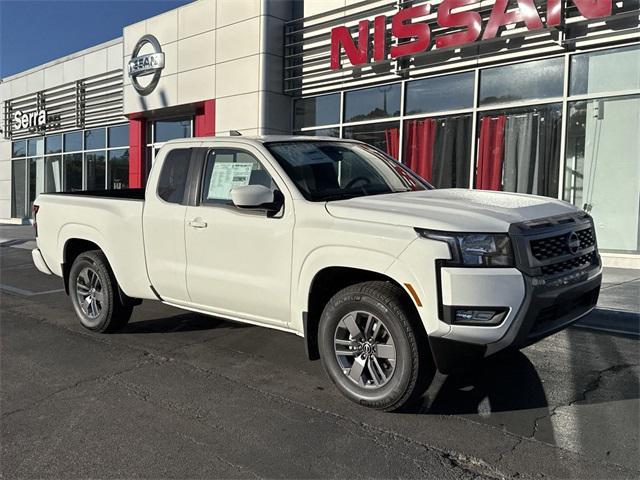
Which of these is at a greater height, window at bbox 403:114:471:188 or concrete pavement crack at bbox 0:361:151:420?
window at bbox 403:114:471:188

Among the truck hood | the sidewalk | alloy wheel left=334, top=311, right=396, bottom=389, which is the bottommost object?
the sidewalk

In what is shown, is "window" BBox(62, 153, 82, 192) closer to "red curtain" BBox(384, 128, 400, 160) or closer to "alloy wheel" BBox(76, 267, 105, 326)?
"red curtain" BBox(384, 128, 400, 160)

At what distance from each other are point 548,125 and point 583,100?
0.71 meters

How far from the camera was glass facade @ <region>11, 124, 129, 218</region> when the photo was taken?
2000 cm

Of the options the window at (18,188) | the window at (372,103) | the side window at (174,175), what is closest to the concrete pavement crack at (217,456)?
the side window at (174,175)

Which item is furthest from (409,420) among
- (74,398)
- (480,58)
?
(480,58)

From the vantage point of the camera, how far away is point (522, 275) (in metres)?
3.32

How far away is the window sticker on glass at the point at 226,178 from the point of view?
15.3 feet

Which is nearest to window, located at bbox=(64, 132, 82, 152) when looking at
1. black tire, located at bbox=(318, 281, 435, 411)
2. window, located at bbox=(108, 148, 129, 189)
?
window, located at bbox=(108, 148, 129, 189)

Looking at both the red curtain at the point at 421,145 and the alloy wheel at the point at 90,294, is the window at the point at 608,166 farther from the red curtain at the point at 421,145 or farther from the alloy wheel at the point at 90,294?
the alloy wheel at the point at 90,294

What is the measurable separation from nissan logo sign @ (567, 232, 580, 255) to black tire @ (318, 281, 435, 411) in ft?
3.71

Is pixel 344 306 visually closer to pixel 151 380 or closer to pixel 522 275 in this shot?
pixel 522 275

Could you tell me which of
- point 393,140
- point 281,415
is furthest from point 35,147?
point 281,415

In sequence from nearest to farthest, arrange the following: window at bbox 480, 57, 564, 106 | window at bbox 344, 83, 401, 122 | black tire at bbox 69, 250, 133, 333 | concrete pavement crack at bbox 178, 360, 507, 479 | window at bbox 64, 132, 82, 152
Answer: concrete pavement crack at bbox 178, 360, 507, 479
black tire at bbox 69, 250, 133, 333
window at bbox 480, 57, 564, 106
window at bbox 344, 83, 401, 122
window at bbox 64, 132, 82, 152
